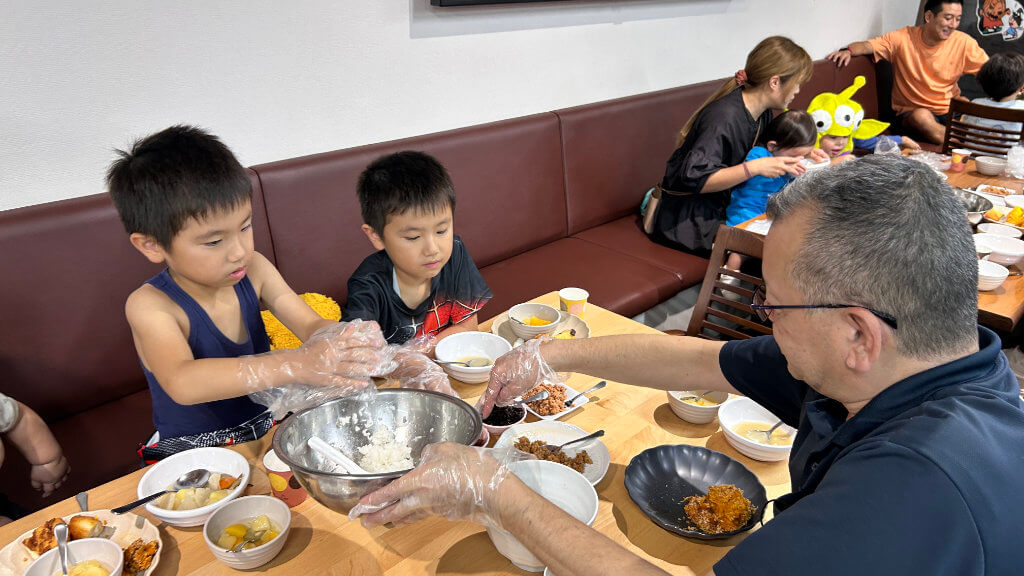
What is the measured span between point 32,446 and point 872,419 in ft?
7.35

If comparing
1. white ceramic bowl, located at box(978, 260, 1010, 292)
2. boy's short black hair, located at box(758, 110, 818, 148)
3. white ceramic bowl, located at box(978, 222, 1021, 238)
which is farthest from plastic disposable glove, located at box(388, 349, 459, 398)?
boy's short black hair, located at box(758, 110, 818, 148)

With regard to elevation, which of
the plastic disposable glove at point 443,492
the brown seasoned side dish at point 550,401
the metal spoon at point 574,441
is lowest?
the brown seasoned side dish at point 550,401

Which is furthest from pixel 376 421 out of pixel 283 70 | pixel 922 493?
pixel 283 70

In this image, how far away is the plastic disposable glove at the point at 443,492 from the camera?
1180mm

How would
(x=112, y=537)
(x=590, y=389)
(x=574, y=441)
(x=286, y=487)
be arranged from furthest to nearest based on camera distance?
1. (x=590, y=389)
2. (x=574, y=441)
3. (x=286, y=487)
4. (x=112, y=537)

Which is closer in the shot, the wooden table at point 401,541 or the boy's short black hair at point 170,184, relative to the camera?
the wooden table at point 401,541

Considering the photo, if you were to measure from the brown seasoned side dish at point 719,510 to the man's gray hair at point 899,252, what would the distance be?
0.50 meters

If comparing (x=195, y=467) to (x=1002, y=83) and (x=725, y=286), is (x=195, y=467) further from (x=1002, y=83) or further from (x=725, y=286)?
(x=1002, y=83)

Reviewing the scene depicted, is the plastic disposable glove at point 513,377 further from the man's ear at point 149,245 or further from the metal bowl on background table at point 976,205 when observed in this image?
the metal bowl on background table at point 976,205

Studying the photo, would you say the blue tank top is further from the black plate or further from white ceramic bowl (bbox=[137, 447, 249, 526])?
the black plate

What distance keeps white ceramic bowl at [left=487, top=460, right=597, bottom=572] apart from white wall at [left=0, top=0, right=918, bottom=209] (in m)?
2.17

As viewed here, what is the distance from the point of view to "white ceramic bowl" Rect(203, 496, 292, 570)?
3.95 ft

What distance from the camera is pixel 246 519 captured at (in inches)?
52.1

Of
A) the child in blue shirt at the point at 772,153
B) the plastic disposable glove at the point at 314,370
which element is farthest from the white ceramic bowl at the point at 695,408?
the child in blue shirt at the point at 772,153
